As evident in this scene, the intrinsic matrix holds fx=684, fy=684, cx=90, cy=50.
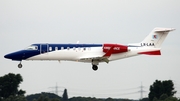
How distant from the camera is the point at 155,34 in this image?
80938mm

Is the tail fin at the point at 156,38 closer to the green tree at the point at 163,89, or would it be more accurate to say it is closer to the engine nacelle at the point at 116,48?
the engine nacelle at the point at 116,48

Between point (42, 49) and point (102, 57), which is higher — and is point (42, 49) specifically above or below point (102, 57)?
above

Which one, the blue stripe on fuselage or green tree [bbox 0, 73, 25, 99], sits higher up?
the blue stripe on fuselage

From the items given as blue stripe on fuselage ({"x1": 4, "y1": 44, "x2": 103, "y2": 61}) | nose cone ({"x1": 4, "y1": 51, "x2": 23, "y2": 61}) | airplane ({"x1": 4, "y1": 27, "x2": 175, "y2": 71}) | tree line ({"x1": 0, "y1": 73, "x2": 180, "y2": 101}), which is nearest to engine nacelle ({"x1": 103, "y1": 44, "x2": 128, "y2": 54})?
airplane ({"x1": 4, "y1": 27, "x2": 175, "y2": 71})

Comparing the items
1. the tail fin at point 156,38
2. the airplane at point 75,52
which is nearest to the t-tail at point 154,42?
the tail fin at point 156,38

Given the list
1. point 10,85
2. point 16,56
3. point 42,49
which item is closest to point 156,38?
point 42,49

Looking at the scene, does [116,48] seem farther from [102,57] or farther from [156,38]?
[156,38]

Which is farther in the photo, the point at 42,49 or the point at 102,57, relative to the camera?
the point at 42,49

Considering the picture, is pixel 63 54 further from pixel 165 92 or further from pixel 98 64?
pixel 165 92

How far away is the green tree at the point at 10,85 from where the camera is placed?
120375mm

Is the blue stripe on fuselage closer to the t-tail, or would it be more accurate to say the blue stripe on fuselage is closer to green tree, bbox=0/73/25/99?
the t-tail

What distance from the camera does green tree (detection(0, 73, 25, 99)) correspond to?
395 feet

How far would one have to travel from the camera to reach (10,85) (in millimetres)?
121938

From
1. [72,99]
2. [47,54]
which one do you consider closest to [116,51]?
[47,54]
